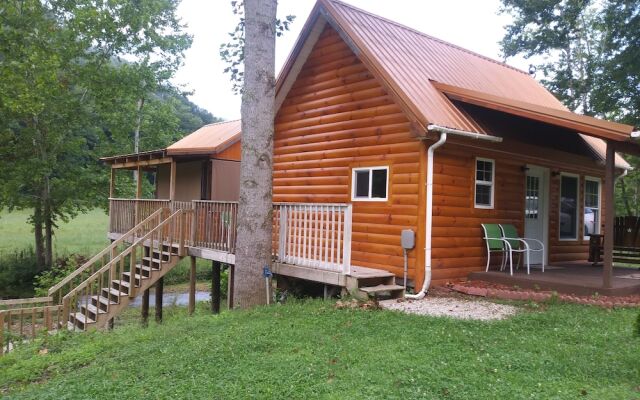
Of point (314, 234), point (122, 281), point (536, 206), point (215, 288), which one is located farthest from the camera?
point (215, 288)

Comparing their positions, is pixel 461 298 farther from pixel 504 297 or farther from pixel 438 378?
pixel 438 378

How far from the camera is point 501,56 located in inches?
1048

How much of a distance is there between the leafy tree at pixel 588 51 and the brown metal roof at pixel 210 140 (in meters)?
13.9

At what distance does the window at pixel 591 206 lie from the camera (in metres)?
12.6

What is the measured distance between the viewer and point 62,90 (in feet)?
59.6

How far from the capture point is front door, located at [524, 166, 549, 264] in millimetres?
10656

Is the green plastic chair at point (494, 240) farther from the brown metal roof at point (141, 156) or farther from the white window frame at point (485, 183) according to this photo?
the brown metal roof at point (141, 156)

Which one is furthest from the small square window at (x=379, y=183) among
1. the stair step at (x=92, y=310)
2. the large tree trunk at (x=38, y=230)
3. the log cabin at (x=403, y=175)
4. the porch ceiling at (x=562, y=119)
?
the large tree trunk at (x=38, y=230)

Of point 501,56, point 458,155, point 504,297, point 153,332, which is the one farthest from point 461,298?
point 501,56

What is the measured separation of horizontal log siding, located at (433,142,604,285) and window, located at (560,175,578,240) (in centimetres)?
161

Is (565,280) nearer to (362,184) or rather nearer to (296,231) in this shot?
(362,184)

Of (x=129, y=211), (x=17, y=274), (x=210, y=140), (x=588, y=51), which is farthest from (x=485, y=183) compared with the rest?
(x=588, y=51)

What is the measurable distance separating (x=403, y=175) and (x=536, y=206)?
13.4 ft

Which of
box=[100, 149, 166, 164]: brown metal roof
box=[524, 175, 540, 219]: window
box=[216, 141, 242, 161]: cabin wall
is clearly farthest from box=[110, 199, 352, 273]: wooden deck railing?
box=[524, 175, 540, 219]: window
